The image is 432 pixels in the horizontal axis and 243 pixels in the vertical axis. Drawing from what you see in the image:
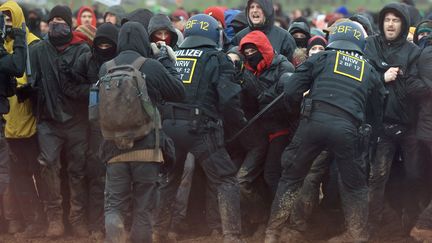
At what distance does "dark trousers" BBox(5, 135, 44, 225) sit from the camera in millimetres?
10320

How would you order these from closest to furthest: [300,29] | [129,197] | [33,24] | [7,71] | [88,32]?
1. [129,197]
2. [7,71]
3. [88,32]
4. [300,29]
5. [33,24]

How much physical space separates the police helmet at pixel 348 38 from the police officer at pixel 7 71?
3.05 metres

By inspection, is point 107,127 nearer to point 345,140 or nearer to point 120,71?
point 120,71

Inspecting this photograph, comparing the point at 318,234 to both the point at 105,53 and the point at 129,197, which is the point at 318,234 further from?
the point at 105,53

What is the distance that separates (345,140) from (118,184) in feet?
7.38

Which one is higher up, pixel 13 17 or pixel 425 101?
pixel 13 17

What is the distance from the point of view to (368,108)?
9.41m

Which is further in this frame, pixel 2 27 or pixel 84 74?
pixel 84 74

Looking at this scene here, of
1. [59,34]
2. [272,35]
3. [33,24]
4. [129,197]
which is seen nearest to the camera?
[129,197]

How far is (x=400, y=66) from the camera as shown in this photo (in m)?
9.65

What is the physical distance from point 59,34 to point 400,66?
3611 mm

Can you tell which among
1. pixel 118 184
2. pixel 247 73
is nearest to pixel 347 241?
pixel 247 73

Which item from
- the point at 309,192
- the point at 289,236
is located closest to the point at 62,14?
the point at 309,192

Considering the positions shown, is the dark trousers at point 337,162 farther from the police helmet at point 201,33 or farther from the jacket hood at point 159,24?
the jacket hood at point 159,24
